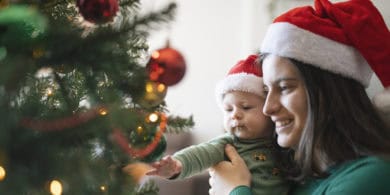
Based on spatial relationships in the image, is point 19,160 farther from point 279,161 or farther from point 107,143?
point 279,161

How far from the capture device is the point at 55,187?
0.47 m

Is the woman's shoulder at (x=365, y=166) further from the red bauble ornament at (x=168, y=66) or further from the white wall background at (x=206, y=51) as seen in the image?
the white wall background at (x=206, y=51)

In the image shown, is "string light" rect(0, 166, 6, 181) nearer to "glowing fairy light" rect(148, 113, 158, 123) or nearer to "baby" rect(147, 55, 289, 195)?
"glowing fairy light" rect(148, 113, 158, 123)

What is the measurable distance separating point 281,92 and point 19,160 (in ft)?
2.13

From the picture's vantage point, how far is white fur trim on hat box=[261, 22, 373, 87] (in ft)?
3.04

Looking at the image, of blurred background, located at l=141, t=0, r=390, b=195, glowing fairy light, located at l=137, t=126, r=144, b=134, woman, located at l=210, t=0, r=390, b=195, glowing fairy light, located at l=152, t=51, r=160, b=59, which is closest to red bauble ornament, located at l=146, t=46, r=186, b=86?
glowing fairy light, located at l=152, t=51, r=160, b=59

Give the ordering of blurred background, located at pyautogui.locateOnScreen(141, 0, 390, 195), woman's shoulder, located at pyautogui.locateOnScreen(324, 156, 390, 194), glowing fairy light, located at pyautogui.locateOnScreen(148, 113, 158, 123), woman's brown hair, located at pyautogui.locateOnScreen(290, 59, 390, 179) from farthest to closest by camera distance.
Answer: blurred background, located at pyautogui.locateOnScreen(141, 0, 390, 195) < woman's brown hair, located at pyautogui.locateOnScreen(290, 59, 390, 179) < woman's shoulder, located at pyautogui.locateOnScreen(324, 156, 390, 194) < glowing fairy light, located at pyautogui.locateOnScreen(148, 113, 158, 123)

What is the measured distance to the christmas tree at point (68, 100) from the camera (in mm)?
442

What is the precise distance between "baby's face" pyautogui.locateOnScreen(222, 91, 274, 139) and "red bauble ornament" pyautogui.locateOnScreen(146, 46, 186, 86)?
11.0 inches

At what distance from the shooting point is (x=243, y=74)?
1.12 m

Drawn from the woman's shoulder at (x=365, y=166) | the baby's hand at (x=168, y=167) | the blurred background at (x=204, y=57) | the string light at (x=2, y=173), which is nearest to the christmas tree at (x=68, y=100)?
the string light at (x=2, y=173)

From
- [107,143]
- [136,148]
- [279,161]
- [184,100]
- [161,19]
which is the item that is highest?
[161,19]

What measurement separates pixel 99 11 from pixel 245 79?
60 centimetres

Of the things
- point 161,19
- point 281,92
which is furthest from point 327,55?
point 161,19
